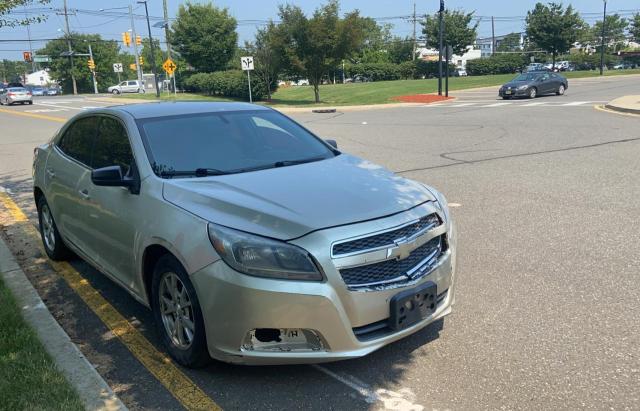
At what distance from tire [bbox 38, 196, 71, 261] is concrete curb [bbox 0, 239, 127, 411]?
0.40 metres

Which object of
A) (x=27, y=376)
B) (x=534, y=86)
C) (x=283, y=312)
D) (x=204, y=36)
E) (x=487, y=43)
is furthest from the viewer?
(x=487, y=43)

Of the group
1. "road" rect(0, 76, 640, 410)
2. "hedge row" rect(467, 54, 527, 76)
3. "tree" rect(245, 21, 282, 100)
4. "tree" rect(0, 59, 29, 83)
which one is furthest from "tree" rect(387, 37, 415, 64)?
"tree" rect(0, 59, 29, 83)

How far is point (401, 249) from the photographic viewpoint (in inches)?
121

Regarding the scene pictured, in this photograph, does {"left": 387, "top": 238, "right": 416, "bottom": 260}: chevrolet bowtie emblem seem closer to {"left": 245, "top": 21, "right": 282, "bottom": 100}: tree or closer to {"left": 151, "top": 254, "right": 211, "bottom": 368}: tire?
{"left": 151, "top": 254, "right": 211, "bottom": 368}: tire

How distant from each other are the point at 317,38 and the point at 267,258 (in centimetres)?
3161

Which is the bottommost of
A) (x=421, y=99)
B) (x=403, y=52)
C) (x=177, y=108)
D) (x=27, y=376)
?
(x=27, y=376)

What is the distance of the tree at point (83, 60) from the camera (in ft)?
271

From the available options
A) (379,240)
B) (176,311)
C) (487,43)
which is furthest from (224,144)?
(487,43)

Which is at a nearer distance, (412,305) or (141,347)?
(412,305)

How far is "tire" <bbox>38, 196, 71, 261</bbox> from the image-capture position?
5414 millimetres

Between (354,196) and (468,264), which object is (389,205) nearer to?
(354,196)

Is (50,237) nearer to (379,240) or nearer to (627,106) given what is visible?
(379,240)

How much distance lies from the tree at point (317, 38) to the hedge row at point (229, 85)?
4560mm

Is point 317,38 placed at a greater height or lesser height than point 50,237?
greater
